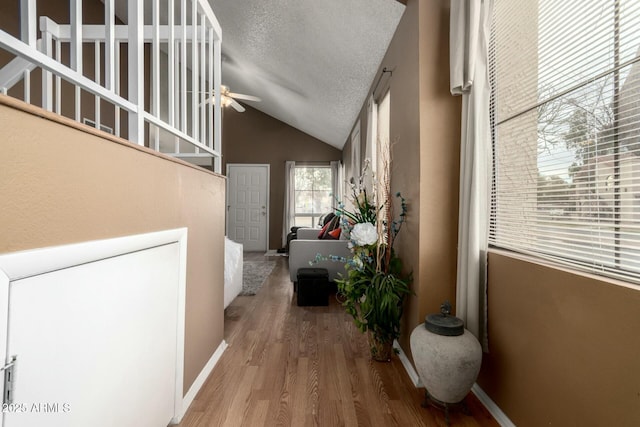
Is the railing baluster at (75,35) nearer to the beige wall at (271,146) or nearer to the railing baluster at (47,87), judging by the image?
the railing baluster at (47,87)

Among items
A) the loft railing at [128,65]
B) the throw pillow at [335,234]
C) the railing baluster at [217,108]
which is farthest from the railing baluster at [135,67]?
the throw pillow at [335,234]

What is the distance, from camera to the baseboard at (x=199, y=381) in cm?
158

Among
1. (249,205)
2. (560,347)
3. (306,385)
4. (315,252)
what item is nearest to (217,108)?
(306,385)

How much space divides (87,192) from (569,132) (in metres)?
1.61

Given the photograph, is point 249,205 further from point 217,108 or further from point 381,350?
point 381,350

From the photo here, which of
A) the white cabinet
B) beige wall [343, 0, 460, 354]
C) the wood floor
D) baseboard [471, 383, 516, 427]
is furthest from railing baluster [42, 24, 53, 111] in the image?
baseboard [471, 383, 516, 427]

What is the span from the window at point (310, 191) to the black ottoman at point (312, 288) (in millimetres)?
4047

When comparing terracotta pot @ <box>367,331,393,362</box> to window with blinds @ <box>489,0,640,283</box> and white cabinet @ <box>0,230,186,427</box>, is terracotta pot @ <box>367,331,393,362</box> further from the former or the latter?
white cabinet @ <box>0,230,186,427</box>

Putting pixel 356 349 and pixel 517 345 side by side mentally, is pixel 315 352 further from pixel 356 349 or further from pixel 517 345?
pixel 517 345

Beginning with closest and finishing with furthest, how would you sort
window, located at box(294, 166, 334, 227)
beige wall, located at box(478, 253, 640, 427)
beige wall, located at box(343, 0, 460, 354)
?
beige wall, located at box(478, 253, 640, 427) → beige wall, located at box(343, 0, 460, 354) → window, located at box(294, 166, 334, 227)

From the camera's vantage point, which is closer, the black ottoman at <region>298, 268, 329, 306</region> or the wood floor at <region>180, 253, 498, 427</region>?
the wood floor at <region>180, 253, 498, 427</region>

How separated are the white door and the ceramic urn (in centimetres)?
594

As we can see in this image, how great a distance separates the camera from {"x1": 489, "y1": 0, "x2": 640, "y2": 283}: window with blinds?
0.99 m

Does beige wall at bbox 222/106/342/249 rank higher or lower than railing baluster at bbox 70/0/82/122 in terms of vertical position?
higher
